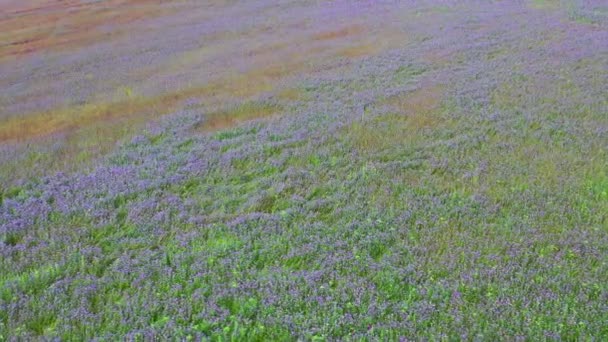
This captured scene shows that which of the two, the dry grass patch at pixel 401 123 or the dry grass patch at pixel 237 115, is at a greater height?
the dry grass patch at pixel 237 115

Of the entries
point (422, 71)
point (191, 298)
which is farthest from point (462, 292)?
point (422, 71)

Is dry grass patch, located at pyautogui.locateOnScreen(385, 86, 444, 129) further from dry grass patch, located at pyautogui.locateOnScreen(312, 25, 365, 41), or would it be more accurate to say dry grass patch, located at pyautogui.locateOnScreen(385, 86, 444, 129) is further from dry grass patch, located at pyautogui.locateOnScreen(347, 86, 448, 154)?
dry grass patch, located at pyautogui.locateOnScreen(312, 25, 365, 41)

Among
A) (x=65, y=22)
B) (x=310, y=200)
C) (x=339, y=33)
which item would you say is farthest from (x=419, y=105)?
(x=65, y=22)

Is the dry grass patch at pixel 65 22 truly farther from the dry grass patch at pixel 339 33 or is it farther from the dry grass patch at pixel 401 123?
the dry grass patch at pixel 401 123

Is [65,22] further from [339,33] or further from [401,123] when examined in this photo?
[401,123]

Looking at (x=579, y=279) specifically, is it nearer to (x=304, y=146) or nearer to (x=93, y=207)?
(x=304, y=146)

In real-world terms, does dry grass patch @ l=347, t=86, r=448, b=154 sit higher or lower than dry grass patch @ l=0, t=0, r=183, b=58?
lower

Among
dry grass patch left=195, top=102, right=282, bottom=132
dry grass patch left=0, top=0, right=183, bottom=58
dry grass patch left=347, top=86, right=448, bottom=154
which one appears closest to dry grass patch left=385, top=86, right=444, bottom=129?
dry grass patch left=347, top=86, right=448, bottom=154

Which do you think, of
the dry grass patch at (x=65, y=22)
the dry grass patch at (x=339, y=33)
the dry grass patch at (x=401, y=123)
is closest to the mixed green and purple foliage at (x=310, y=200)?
the dry grass patch at (x=401, y=123)
